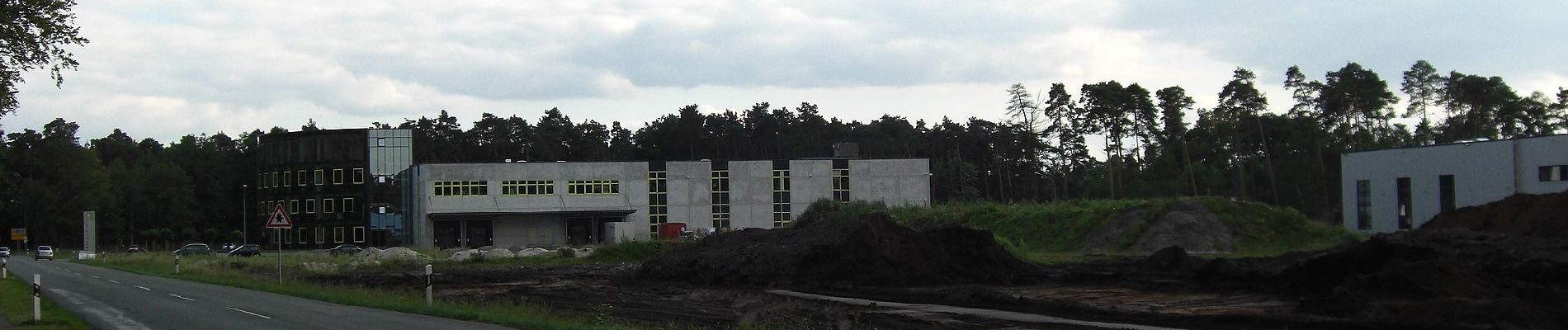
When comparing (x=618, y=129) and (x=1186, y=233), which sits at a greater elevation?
(x=618, y=129)

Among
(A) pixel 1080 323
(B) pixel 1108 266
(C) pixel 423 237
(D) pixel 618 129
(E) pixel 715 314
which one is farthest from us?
(D) pixel 618 129

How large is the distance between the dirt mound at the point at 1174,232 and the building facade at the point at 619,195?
34251 millimetres

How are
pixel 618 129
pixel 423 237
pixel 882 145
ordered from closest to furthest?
1. pixel 423 237
2. pixel 882 145
3. pixel 618 129

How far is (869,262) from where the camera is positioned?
40.9 meters

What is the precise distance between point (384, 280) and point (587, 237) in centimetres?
4914

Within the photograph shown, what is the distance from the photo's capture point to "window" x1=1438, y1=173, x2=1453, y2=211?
186 feet

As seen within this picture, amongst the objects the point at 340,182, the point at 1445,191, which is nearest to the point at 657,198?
the point at 340,182

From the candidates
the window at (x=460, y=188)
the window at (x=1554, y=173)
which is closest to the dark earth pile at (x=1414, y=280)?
the window at (x=1554, y=173)

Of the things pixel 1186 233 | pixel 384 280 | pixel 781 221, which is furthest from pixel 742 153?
pixel 384 280

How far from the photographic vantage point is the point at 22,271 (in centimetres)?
5816

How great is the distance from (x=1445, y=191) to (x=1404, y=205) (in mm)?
2887

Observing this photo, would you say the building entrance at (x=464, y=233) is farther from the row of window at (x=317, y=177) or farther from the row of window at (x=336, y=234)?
the row of window at (x=336, y=234)

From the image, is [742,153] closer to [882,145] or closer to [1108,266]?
[882,145]

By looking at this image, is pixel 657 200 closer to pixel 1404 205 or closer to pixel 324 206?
pixel 324 206
